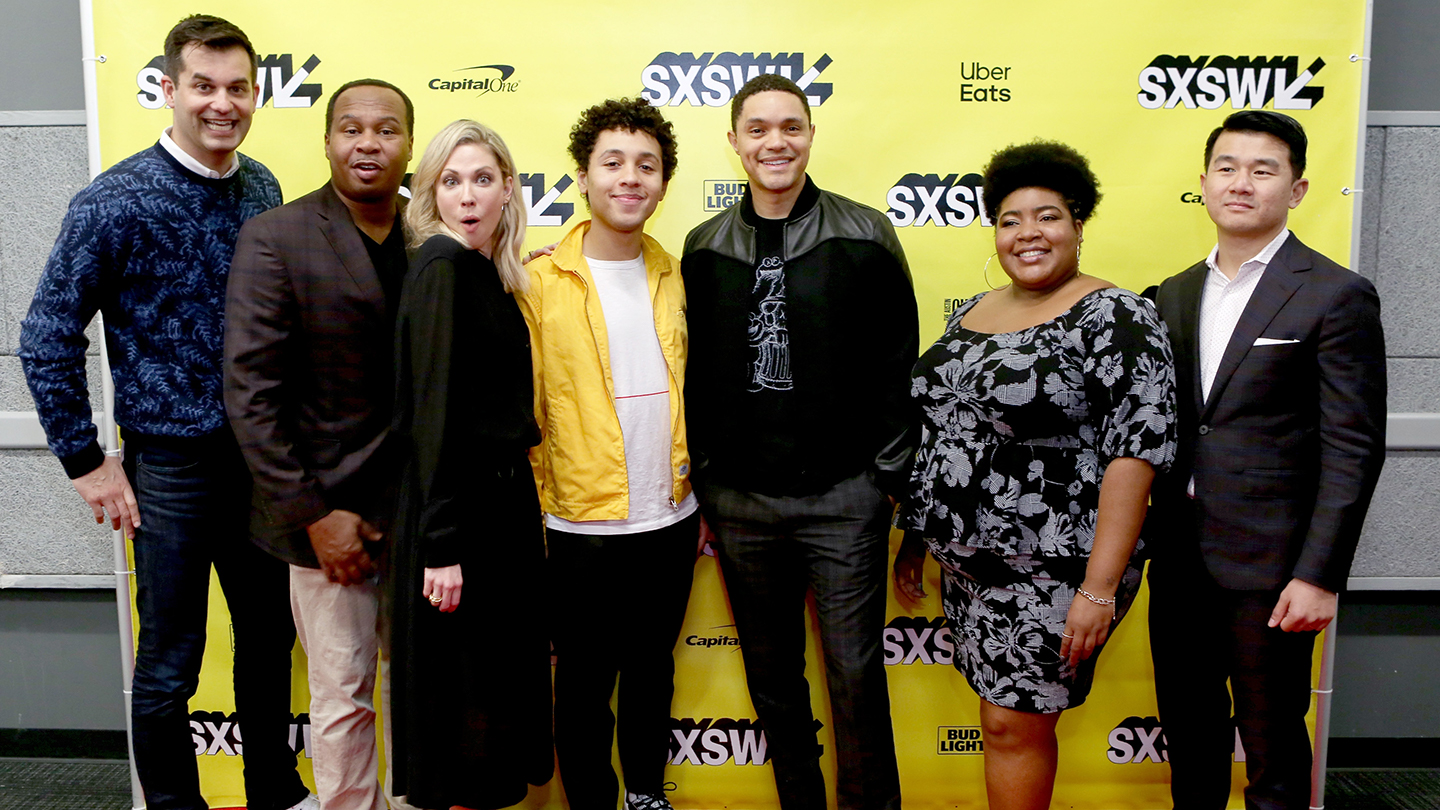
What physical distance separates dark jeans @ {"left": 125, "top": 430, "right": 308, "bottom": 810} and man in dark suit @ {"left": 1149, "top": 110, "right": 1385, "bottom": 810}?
2.37m

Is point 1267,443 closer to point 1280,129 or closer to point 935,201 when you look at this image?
point 1280,129

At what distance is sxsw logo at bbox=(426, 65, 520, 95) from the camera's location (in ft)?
8.39

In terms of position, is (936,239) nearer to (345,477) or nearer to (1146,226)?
(1146,226)

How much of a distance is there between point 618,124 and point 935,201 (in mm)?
1089

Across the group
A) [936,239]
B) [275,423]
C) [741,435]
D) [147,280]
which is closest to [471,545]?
[275,423]

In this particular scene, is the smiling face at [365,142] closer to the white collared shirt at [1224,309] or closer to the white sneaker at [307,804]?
the white sneaker at [307,804]

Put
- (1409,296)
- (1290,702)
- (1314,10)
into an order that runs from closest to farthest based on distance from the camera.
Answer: (1290,702) → (1314,10) → (1409,296)

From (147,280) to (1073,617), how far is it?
7.67 ft

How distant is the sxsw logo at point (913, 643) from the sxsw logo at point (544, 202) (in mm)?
1724

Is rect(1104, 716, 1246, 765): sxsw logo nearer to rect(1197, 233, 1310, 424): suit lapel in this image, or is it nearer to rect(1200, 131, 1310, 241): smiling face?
rect(1197, 233, 1310, 424): suit lapel

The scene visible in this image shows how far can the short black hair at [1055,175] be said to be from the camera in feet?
6.07

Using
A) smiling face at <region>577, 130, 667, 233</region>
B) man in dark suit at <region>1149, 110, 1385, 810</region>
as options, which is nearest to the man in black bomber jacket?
smiling face at <region>577, 130, 667, 233</region>

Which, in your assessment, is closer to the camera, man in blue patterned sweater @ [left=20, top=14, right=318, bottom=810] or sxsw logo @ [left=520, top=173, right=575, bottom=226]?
man in blue patterned sweater @ [left=20, top=14, right=318, bottom=810]

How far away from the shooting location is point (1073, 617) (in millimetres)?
1793
